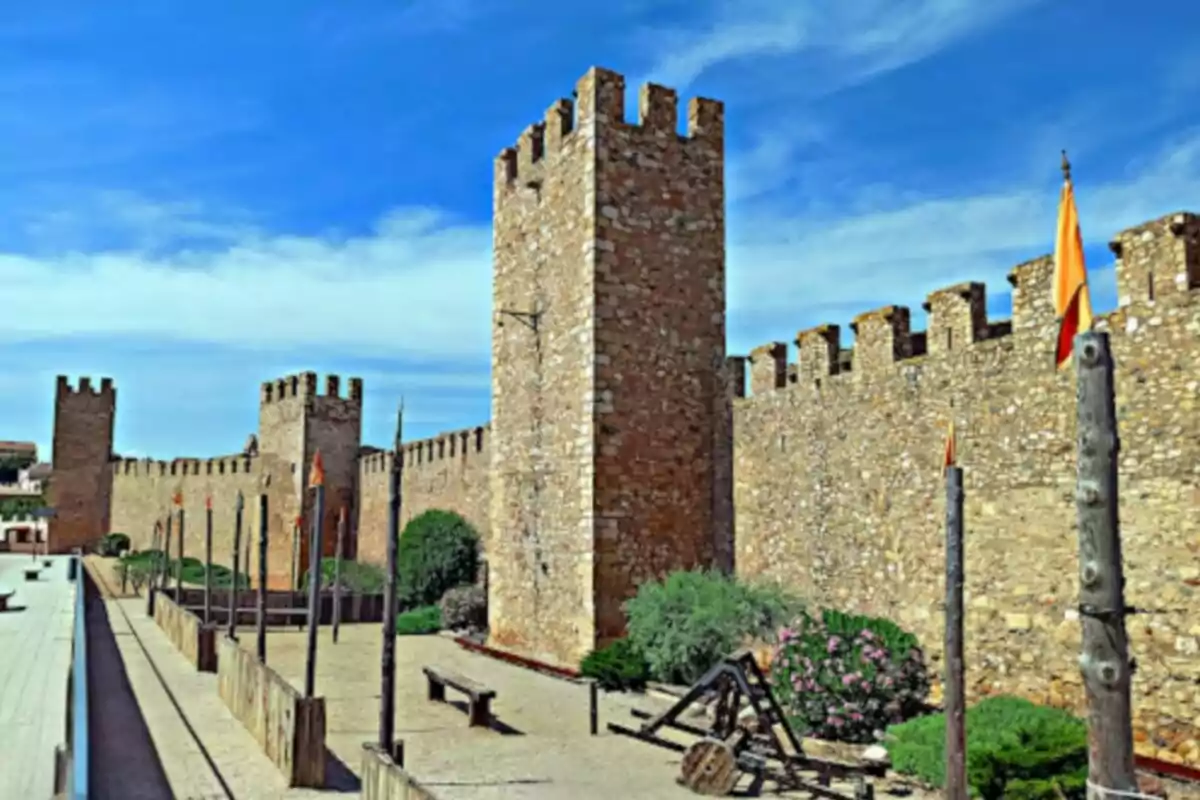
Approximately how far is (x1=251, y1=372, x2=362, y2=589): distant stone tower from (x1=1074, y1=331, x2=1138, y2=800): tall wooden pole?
32838 mm

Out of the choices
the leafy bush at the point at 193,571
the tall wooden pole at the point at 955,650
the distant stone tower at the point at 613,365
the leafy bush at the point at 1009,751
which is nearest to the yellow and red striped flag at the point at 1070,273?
the tall wooden pole at the point at 955,650

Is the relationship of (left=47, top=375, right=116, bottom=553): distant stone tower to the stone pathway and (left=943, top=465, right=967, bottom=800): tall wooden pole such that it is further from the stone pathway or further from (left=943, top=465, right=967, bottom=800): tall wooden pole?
(left=943, top=465, right=967, bottom=800): tall wooden pole

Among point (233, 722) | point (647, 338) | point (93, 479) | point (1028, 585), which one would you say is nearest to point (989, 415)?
point (1028, 585)

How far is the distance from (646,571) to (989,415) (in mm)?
5770

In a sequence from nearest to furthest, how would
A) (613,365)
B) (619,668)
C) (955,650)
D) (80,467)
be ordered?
(955,650) < (619,668) < (613,365) < (80,467)

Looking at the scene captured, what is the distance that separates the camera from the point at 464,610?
894 inches

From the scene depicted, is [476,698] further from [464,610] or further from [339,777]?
[464,610]

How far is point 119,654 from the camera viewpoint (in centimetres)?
1831

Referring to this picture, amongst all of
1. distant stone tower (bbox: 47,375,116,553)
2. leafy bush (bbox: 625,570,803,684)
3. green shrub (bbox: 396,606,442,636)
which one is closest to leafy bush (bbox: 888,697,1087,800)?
leafy bush (bbox: 625,570,803,684)

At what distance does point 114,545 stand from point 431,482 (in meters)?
22.1

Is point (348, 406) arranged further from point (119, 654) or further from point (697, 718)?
point (697, 718)

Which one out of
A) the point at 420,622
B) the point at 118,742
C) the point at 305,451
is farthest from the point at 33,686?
the point at 305,451

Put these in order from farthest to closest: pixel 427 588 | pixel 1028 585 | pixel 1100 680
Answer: pixel 427 588, pixel 1028 585, pixel 1100 680

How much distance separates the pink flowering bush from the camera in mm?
10641
